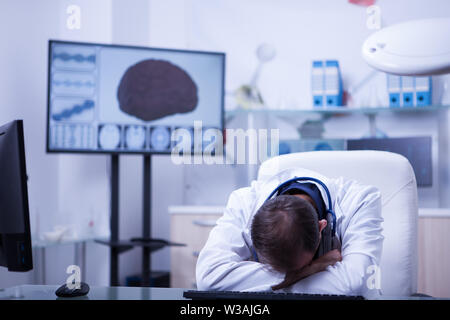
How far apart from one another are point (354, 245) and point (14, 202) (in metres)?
0.73

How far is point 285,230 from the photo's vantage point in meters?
0.85

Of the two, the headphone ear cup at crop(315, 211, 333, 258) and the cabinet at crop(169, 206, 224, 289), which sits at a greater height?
the headphone ear cup at crop(315, 211, 333, 258)

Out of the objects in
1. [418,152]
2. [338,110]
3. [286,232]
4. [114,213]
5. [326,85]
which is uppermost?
[326,85]

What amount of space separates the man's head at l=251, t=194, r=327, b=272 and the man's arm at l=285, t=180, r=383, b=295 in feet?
0.28

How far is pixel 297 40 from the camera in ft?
10.2

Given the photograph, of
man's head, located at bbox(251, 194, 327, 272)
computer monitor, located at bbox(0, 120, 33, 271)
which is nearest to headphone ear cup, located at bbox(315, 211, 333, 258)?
man's head, located at bbox(251, 194, 327, 272)

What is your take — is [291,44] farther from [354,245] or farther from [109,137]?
[354,245]

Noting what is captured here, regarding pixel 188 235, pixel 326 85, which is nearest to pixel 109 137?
pixel 188 235

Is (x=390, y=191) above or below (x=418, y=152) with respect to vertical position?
below

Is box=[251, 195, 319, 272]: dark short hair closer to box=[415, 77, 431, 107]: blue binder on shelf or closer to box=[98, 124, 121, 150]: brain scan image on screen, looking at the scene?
box=[98, 124, 121, 150]: brain scan image on screen

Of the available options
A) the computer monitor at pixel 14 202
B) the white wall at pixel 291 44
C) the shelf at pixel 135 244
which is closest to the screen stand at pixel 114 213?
the shelf at pixel 135 244

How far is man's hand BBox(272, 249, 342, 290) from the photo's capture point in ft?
3.01
